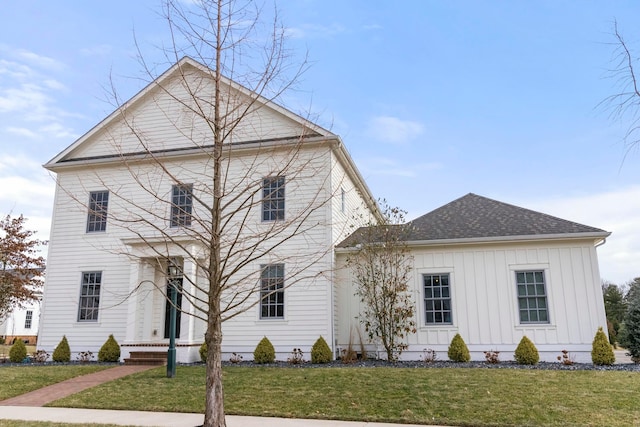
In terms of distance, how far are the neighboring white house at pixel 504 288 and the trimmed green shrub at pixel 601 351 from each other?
52 cm

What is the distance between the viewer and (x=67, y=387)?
37.2 ft

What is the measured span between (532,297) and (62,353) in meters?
15.1

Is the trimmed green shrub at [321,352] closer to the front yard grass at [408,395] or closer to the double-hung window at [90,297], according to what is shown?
the front yard grass at [408,395]

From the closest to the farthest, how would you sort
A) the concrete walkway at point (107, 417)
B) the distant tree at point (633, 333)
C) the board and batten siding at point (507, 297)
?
the concrete walkway at point (107, 417) < the distant tree at point (633, 333) < the board and batten siding at point (507, 297)

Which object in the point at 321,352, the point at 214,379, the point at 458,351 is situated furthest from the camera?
the point at 321,352

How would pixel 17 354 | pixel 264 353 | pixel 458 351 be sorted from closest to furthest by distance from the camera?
pixel 458 351 → pixel 264 353 → pixel 17 354

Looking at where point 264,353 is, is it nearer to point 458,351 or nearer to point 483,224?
point 458,351

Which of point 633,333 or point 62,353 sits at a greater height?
point 633,333

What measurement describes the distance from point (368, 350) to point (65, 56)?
37.1 ft

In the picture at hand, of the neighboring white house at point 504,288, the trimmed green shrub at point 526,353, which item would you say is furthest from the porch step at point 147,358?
the trimmed green shrub at point 526,353

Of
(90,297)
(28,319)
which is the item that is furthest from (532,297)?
(28,319)

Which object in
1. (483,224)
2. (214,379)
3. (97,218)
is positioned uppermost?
(97,218)

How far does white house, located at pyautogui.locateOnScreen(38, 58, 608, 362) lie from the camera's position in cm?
1384

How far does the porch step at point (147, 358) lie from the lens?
1434cm
